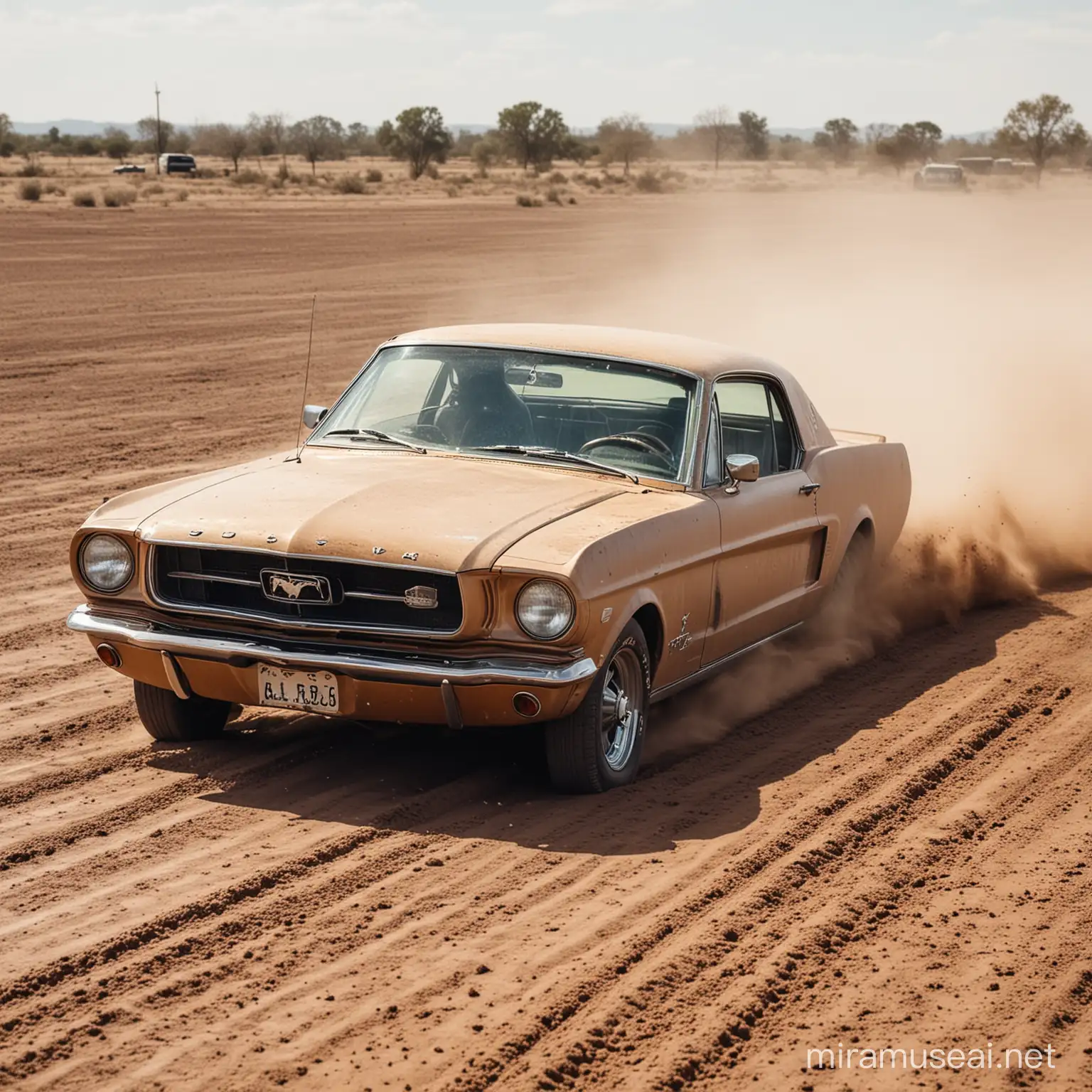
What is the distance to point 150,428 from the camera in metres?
14.4

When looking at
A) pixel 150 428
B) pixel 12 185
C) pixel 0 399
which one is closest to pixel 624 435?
pixel 150 428

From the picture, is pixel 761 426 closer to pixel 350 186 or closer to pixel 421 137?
pixel 350 186

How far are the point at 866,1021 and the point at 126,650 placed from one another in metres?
3.08

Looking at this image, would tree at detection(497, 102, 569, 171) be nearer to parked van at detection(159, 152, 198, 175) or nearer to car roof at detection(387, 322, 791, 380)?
parked van at detection(159, 152, 198, 175)

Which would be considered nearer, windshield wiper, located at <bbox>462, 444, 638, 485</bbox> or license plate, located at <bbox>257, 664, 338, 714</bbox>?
license plate, located at <bbox>257, 664, 338, 714</bbox>

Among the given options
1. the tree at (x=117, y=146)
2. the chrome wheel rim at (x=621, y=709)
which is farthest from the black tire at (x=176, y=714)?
the tree at (x=117, y=146)

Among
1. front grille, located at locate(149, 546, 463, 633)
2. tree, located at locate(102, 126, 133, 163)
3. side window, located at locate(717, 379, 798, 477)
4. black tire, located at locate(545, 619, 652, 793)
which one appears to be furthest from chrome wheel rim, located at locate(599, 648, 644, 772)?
tree, located at locate(102, 126, 133, 163)

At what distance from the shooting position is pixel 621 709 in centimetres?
611

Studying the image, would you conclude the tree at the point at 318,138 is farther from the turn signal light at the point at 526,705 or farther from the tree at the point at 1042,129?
the turn signal light at the point at 526,705

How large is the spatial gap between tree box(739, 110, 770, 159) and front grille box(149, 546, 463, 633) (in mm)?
134894

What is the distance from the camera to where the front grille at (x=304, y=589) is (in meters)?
5.70

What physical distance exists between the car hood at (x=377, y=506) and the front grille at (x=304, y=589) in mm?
66

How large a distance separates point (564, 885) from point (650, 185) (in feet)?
222

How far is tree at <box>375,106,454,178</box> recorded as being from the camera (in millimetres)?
93812
